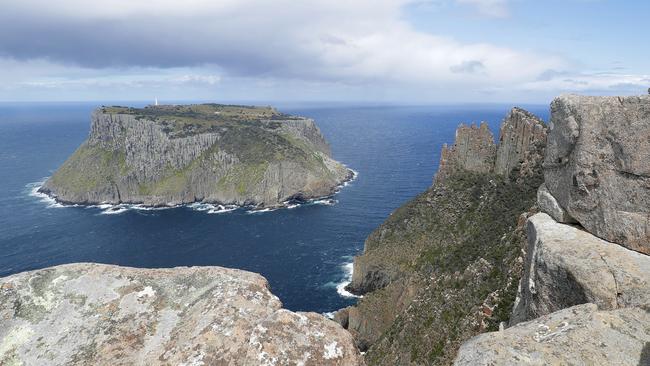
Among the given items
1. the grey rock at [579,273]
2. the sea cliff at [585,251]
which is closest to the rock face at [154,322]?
the sea cliff at [585,251]

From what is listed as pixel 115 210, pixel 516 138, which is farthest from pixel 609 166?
pixel 115 210

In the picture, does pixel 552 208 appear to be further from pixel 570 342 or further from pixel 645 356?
pixel 570 342

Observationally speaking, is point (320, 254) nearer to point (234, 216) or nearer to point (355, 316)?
point (355, 316)

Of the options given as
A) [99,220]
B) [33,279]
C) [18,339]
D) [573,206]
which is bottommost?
[99,220]

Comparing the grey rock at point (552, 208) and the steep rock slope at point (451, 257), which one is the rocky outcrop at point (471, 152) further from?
the grey rock at point (552, 208)

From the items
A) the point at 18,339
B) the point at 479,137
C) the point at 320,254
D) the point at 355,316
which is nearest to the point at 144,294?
the point at 18,339

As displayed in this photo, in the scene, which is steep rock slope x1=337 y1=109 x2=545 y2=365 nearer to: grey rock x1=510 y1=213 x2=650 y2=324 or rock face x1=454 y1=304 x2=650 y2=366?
grey rock x1=510 y1=213 x2=650 y2=324
